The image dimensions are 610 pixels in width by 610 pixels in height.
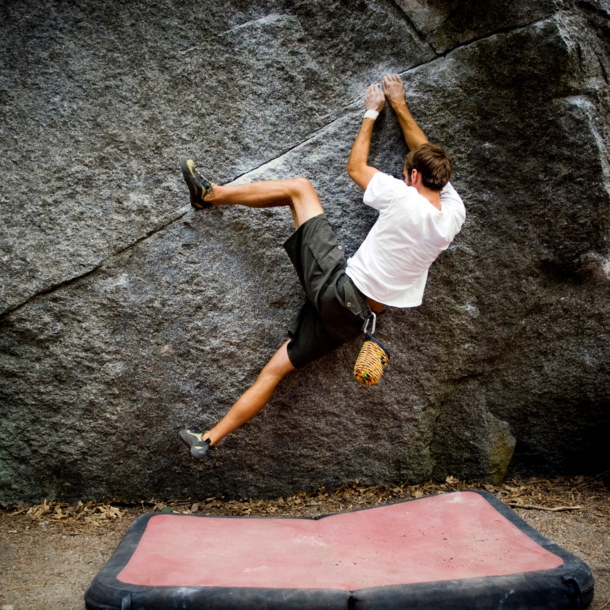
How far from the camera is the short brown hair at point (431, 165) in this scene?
326 cm

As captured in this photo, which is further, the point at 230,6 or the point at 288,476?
the point at 288,476

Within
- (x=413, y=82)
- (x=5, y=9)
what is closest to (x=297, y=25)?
(x=413, y=82)

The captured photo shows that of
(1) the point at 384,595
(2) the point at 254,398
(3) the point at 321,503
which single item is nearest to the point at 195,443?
(2) the point at 254,398

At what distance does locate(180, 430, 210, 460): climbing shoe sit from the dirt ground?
0.57m

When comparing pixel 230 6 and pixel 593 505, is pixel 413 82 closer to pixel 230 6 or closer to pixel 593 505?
pixel 230 6

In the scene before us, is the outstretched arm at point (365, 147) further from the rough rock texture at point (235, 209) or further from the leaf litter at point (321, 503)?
the leaf litter at point (321, 503)

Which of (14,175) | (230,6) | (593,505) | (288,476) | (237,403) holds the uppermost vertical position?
(230,6)

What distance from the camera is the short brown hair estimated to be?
10.7 feet

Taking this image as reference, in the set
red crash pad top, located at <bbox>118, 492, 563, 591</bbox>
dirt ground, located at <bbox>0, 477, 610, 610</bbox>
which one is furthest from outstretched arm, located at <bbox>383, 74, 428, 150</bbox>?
dirt ground, located at <bbox>0, 477, 610, 610</bbox>

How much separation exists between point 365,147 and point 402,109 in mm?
359

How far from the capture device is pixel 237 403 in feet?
11.4

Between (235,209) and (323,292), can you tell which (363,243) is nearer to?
(323,292)

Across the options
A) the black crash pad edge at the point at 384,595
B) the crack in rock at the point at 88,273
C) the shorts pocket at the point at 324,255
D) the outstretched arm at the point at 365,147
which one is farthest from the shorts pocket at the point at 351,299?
the black crash pad edge at the point at 384,595

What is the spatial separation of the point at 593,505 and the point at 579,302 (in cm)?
136
